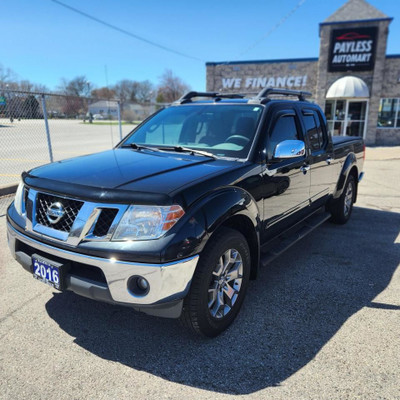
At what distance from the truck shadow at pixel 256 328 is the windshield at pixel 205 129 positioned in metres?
1.46

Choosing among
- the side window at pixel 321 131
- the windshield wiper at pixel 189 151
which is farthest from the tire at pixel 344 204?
the windshield wiper at pixel 189 151

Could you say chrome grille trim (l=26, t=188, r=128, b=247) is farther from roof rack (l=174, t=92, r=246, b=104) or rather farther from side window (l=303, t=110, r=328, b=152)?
side window (l=303, t=110, r=328, b=152)

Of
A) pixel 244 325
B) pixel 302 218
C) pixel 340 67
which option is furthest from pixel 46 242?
pixel 340 67

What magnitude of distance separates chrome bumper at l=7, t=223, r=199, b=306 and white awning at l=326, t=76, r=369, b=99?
18777mm

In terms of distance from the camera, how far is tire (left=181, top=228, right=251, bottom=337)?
246 cm

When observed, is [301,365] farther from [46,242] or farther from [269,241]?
[46,242]

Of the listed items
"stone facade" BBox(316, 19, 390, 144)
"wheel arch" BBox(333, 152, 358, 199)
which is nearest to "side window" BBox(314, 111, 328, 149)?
"wheel arch" BBox(333, 152, 358, 199)

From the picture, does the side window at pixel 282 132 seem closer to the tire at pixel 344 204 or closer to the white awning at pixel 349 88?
the tire at pixel 344 204

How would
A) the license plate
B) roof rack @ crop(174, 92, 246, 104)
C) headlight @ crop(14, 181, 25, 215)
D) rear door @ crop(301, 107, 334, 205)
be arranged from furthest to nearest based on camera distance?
1. rear door @ crop(301, 107, 334, 205)
2. roof rack @ crop(174, 92, 246, 104)
3. headlight @ crop(14, 181, 25, 215)
4. the license plate

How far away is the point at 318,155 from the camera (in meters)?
4.42

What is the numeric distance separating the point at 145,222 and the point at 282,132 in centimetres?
211

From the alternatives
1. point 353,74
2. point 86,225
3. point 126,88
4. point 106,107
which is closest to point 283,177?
point 86,225

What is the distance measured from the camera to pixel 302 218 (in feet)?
14.0

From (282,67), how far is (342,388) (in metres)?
20.7
